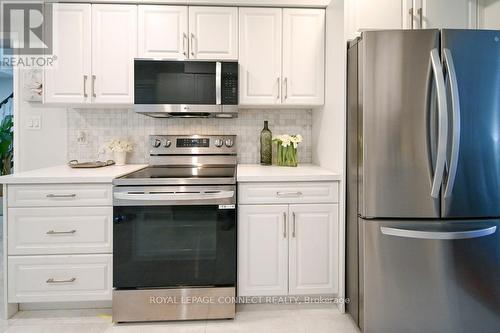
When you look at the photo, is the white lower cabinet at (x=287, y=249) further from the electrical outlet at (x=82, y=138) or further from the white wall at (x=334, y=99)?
the electrical outlet at (x=82, y=138)

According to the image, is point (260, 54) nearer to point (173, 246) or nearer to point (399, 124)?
point (399, 124)

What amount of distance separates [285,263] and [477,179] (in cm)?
115

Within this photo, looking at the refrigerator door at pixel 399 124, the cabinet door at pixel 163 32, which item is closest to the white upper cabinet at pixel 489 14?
the refrigerator door at pixel 399 124

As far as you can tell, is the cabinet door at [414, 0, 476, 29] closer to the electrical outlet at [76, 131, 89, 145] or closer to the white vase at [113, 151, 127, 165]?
the white vase at [113, 151, 127, 165]

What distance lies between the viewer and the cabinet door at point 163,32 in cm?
219

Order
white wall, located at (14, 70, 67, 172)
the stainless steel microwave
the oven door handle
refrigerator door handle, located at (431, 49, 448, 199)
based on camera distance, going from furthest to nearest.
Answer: white wall, located at (14, 70, 67, 172) < the stainless steel microwave < the oven door handle < refrigerator door handle, located at (431, 49, 448, 199)

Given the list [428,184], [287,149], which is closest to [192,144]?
[287,149]

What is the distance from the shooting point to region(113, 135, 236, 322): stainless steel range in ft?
5.89

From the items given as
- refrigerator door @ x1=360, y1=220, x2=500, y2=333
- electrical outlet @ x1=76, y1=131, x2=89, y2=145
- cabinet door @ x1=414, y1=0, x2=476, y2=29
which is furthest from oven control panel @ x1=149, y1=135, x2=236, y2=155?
cabinet door @ x1=414, y1=0, x2=476, y2=29

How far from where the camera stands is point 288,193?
192 centimetres

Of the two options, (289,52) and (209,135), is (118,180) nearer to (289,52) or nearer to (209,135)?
(209,135)

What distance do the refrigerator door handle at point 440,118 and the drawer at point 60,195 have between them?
179 centimetres

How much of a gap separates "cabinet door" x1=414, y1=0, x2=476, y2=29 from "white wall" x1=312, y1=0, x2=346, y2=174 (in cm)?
52

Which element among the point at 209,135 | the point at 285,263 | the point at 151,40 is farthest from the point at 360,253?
the point at 151,40
